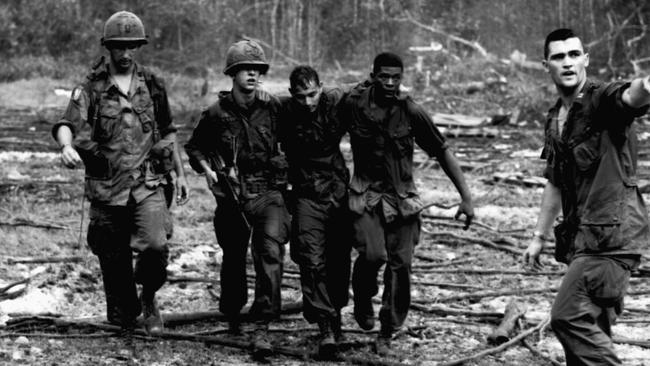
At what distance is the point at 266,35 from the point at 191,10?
10.3 ft

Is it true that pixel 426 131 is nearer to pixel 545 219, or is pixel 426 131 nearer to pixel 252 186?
pixel 252 186

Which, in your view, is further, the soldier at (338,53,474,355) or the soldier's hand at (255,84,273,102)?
the soldier's hand at (255,84,273,102)

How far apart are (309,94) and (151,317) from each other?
1.90 meters

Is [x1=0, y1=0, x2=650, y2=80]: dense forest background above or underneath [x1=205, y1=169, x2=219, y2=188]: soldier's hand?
above

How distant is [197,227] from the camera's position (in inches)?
465

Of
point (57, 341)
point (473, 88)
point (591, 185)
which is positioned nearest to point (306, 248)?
point (57, 341)

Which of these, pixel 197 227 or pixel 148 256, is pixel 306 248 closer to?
pixel 148 256

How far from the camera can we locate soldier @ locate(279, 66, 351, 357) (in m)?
7.01

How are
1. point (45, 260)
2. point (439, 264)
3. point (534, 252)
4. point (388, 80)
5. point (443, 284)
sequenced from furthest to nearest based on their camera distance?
point (439, 264) < point (45, 260) < point (443, 284) < point (388, 80) < point (534, 252)

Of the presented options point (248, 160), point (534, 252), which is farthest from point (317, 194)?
point (534, 252)

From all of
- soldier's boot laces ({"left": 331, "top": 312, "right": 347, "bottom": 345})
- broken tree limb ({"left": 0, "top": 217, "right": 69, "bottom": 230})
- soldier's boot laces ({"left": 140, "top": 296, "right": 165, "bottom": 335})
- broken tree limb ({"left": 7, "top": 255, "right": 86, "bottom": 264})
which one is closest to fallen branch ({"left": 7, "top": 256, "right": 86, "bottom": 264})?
broken tree limb ({"left": 7, "top": 255, "right": 86, "bottom": 264})

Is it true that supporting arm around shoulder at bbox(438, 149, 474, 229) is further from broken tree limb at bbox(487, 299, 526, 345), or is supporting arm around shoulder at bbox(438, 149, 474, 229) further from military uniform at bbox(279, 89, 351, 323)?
broken tree limb at bbox(487, 299, 526, 345)

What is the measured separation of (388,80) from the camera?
22.9 ft

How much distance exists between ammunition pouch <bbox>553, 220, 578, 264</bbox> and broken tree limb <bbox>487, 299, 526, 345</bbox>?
1.80m
